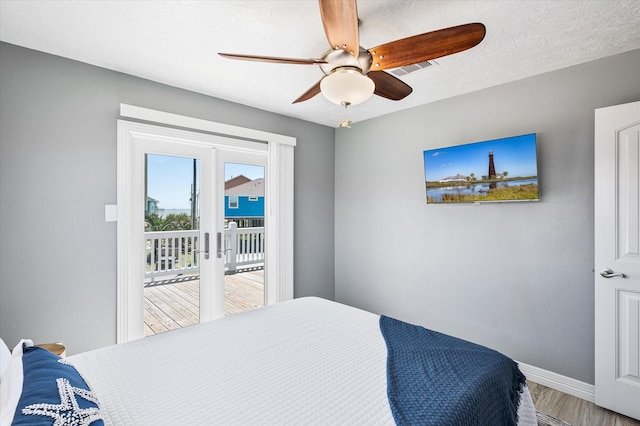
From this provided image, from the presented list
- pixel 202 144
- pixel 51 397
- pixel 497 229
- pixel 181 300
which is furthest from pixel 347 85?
pixel 181 300

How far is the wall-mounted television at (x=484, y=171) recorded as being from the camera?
8.30ft

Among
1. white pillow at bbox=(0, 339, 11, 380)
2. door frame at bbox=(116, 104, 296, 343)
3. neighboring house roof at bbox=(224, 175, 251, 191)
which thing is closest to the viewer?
white pillow at bbox=(0, 339, 11, 380)

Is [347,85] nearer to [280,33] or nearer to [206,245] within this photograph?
[280,33]

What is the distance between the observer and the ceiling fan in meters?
1.40

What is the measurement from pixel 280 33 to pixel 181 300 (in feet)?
8.15

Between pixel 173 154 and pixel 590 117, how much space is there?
345 cm

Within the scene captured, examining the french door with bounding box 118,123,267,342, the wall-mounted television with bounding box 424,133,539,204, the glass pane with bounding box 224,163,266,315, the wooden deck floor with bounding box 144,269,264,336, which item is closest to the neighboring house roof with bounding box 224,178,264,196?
the glass pane with bounding box 224,163,266,315

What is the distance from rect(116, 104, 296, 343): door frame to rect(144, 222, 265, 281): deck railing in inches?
5.0

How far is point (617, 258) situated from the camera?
7.05ft

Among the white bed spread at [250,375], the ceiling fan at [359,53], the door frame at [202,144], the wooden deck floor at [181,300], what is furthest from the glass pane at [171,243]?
the ceiling fan at [359,53]

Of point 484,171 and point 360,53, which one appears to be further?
point 484,171

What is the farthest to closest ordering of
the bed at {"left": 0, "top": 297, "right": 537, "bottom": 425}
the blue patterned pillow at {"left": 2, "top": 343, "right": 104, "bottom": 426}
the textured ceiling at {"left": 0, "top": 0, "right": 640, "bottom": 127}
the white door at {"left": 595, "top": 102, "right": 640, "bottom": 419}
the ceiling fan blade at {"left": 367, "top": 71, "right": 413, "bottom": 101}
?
1. the white door at {"left": 595, "top": 102, "right": 640, "bottom": 419}
2. the ceiling fan blade at {"left": 367, "top": 71, "right": 413, "bottom": 101}
3. the textured ceiling at {"left": 0, "top": 0, "right": 640, "bottom": 127}
4. the bed at {"left": 0, "top": 297, "right": 537, "bottom": 425}
5. the blue patterned pillow at {"left": 2, "top": 343, "right": 104, "bottom": 426}

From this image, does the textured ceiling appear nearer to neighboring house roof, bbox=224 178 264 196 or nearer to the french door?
the french door

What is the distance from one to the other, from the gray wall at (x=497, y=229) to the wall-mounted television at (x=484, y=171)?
0.43 ft
